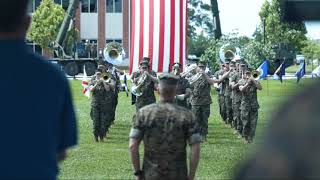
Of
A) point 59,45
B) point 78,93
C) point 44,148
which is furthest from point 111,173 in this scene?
point 59,45

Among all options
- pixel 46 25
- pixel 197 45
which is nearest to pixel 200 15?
pixel 197 45

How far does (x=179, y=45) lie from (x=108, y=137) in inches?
163

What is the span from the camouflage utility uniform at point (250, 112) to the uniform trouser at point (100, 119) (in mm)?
3032

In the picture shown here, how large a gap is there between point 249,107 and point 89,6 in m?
56.4

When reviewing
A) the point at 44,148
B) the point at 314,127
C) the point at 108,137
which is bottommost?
the point at 108,137

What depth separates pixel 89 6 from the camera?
2874 inches

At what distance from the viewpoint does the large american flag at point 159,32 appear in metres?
14.9

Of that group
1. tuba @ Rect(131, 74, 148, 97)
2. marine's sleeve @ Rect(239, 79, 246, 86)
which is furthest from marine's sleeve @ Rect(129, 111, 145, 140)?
marine's sleeve @ Rect(239, 79, 246, 86)

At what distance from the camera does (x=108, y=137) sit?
18.8 metres

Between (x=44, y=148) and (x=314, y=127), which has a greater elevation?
(x=314, y=127)

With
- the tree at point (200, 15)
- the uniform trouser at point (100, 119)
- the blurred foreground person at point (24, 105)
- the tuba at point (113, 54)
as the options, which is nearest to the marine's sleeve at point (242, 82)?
the uniform trouser at point (100, 119)

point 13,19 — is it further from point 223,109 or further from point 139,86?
point 223,109

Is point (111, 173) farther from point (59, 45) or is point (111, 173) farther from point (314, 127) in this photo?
point (59, 45)

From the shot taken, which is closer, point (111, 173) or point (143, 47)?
point (111, 173)
